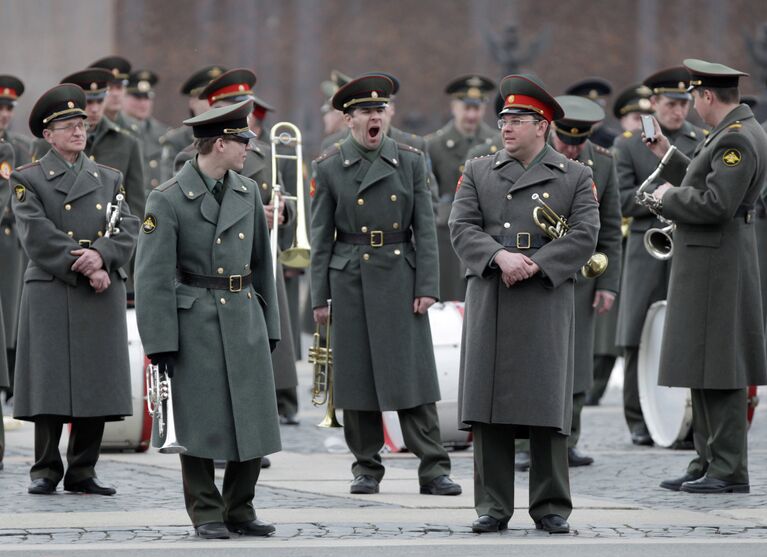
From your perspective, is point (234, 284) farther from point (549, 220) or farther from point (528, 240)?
point (549, 220)

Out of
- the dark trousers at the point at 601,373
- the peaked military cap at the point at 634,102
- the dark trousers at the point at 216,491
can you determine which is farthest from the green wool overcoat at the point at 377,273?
the peaked military cap at the point at 634,102

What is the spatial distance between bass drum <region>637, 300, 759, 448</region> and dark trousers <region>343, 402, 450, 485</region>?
222 centimetres

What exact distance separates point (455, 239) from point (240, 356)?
1.18 metres

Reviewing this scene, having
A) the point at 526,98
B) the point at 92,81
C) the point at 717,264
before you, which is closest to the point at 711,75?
the point at 717,264

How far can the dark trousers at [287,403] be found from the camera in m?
13.7

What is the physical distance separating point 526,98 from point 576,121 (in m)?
2.13

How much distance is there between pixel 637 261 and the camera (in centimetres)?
1289

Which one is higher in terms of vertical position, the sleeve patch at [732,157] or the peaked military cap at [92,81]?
the peaked military cap at [92,81]

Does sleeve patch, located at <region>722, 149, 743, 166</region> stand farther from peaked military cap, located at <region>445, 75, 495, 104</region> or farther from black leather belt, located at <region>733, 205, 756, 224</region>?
Result: peaked military cap, located at <region>445, 75, 495, 104</region>

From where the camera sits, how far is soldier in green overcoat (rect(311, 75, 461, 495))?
34.5 feet

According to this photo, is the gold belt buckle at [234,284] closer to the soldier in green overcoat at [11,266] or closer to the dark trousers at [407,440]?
the dark trousers at [407,440]

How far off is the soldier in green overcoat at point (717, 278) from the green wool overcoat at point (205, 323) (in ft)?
8.81

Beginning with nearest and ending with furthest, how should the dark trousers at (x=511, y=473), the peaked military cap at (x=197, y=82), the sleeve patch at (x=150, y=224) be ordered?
1. the sleeve patch at (x=150, y=224)
2. the dark trousers at (x=511, y=473)
3. the peaked military cap at (x=197, y=82)

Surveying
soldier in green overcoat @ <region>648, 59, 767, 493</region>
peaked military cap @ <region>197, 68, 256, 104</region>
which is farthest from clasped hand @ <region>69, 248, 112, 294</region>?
soldier in green overcoat @ <region>648, 59, 767, 493</region>
